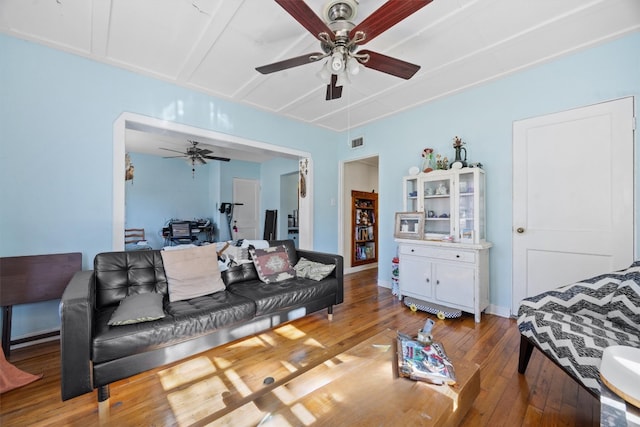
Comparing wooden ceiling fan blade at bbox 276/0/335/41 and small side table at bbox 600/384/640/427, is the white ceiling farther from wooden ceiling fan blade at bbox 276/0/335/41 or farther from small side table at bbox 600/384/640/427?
small side table at bbox 600/384/640/427

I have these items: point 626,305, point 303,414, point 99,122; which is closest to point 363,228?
point 626,305

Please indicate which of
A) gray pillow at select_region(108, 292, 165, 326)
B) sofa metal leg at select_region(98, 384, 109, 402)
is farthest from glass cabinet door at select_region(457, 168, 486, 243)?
sofa metal leg at select_region(98, 384, 109, 402)

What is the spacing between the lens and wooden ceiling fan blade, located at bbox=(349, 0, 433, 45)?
1419 millimetres

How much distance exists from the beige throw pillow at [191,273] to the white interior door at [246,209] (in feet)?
14.4

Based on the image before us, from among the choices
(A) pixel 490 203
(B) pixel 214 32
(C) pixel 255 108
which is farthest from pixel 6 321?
(A) pixel 490 203

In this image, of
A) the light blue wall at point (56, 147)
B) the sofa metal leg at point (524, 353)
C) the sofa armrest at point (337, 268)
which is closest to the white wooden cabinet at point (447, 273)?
the sofa metal leg at point (524, 353)

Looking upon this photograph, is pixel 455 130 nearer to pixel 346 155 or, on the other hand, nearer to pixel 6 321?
pixel 346 155

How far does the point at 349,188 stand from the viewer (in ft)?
17.0

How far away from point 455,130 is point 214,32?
2959 millimetres

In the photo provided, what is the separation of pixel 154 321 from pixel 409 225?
3.05m

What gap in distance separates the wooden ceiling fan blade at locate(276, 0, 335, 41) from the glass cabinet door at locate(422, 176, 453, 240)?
7.47 ft

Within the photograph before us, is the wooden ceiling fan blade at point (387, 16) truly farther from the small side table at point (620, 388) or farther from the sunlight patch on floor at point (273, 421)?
the sunlight patch on floor at point (273, 421)

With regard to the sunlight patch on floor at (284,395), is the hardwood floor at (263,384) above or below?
below

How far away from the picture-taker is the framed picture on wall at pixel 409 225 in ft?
11.0
